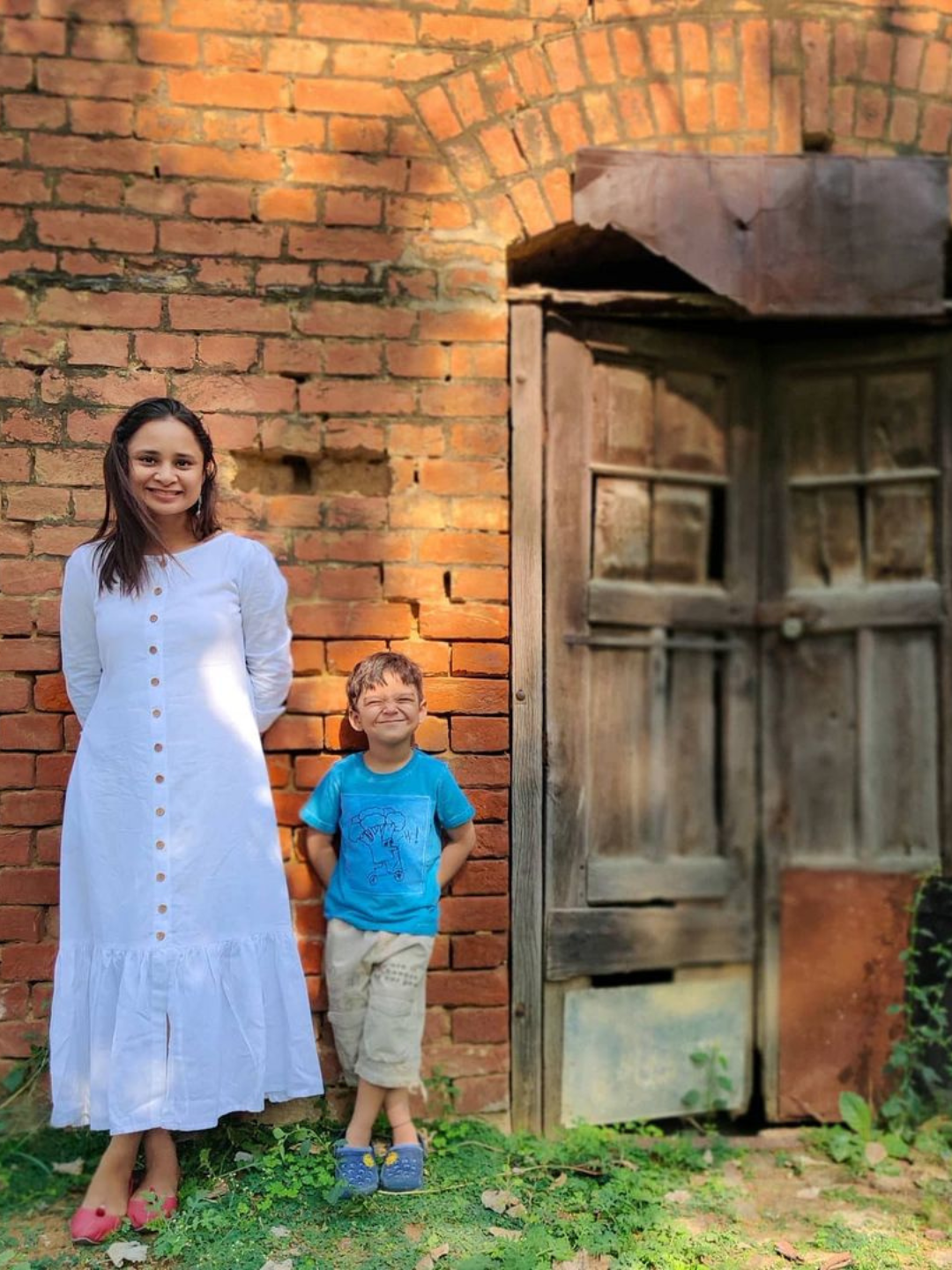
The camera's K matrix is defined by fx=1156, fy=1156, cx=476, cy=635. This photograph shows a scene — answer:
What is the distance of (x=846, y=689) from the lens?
3.80 metres

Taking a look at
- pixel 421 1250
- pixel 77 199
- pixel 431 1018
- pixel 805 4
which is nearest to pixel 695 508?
pixel 805 4

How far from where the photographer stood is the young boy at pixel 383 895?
9.82ft

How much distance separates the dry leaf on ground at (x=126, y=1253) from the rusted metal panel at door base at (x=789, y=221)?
293 centimetres

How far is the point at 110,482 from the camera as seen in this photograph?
2.92 metres

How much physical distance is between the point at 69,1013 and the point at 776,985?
7.13ft

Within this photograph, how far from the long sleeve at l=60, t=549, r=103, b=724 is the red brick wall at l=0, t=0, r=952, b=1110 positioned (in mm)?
199

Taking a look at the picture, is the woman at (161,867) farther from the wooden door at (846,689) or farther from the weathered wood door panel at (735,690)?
the wooden door at (846,689)

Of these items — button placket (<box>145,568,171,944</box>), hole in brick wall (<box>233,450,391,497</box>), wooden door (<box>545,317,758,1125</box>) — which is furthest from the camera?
wooden door (<box>545,317,758,1125</box>)

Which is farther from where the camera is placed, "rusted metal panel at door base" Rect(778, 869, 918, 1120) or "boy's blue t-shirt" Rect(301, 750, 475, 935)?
"rusted metal panel at door base" Rect(778, 869, 918, 1120)

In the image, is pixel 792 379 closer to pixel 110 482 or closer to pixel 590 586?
pixel 590 586

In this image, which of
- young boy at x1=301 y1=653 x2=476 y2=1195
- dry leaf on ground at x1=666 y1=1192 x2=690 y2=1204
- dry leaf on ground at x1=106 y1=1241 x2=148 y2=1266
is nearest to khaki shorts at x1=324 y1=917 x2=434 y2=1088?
young boy at x1=301 y1=653 x2=476 y2=1195

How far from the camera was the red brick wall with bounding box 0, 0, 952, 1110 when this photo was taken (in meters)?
3.16

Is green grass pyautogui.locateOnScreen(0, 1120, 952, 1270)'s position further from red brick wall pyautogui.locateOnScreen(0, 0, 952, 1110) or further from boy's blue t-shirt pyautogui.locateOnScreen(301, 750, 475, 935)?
boy's blue t-shirt pyautogui.locateOnScreen(301, 750, 475, 935)

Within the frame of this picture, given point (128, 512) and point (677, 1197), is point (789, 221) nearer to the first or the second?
point (128, 512)
